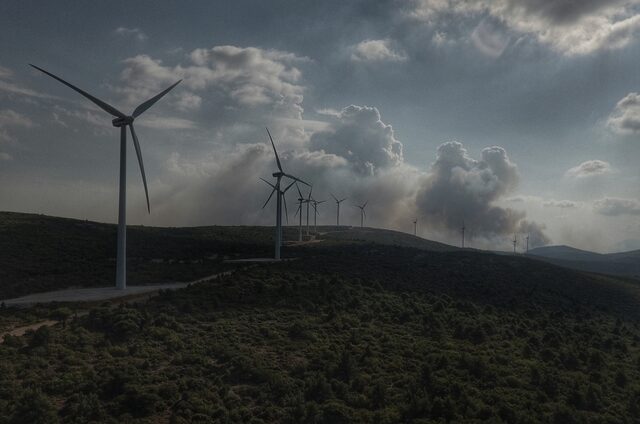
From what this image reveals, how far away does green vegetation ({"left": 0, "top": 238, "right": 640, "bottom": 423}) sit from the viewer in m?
23.2

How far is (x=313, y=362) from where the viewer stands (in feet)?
98.1

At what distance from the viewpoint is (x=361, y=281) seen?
60.0 m

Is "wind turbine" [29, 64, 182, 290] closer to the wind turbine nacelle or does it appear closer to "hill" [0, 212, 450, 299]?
the wind turbine nacelle

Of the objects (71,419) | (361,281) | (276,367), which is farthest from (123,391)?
(361,281)

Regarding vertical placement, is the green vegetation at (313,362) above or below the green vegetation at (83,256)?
below

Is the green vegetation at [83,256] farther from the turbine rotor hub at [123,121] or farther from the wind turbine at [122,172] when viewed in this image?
the turbine rotor hub at [123,121]

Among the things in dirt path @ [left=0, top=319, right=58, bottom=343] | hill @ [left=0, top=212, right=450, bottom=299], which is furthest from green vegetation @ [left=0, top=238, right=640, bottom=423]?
hill @ [left=0, top=212, right=450, bottom=299]

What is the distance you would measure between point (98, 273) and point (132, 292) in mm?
17786

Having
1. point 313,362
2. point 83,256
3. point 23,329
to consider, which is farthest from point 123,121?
point 313,362

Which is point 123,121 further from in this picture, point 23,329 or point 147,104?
point 23,329

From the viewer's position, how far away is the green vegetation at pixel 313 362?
23.2 metres

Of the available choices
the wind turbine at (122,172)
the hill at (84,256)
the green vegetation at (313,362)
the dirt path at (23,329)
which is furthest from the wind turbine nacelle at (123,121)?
the dirt path at (23,329)

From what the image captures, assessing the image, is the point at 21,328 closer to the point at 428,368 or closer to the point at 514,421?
the point at 428,368

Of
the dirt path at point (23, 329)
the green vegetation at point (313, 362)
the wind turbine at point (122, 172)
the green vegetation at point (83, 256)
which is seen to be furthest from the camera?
the green vegetation at point (83, 256)
